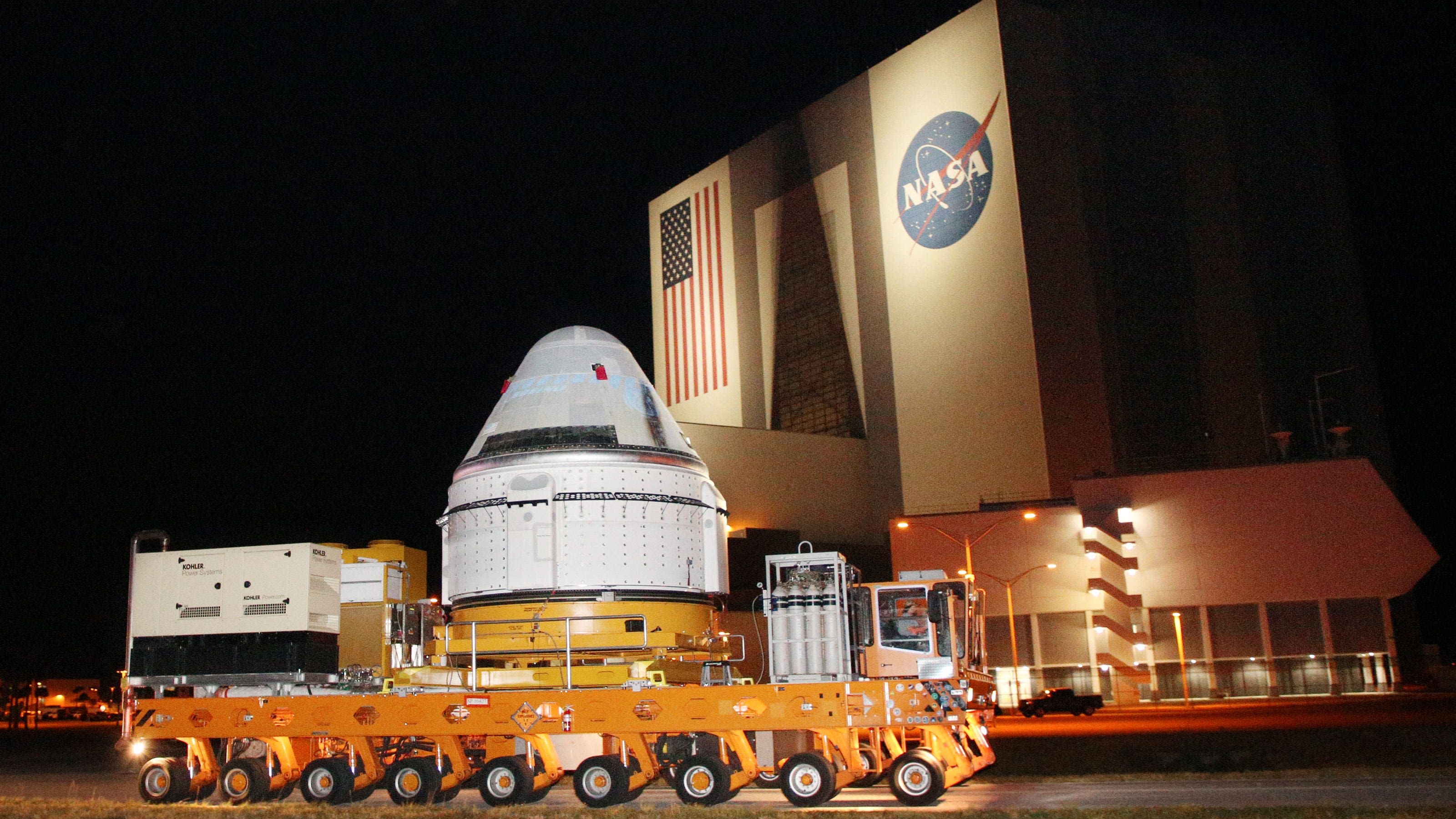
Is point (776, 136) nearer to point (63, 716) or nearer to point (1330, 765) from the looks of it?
point (1330, 765)

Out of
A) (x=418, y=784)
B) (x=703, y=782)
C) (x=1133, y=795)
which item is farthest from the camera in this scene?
(x=418, y=784)

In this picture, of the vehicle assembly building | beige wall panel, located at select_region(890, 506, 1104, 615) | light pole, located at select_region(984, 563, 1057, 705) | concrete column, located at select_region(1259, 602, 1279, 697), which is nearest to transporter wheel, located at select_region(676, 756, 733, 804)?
the vehicle assembly building

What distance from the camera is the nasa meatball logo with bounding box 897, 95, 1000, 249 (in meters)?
62.3

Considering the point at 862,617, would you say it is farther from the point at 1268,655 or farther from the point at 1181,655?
the point at 1268,655

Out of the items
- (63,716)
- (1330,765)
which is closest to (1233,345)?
(1330,765)

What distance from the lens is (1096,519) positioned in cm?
5797

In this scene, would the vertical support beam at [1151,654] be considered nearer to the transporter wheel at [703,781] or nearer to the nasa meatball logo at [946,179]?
the nasa meatball logo at [946,179]

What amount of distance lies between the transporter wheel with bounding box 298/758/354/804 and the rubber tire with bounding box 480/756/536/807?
2471 mm

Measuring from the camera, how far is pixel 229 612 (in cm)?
2003

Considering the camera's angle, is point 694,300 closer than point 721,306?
No

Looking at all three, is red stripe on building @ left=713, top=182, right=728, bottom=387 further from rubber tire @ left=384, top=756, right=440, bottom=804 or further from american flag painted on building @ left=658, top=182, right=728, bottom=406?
rubber tire @ left=384, top=756, right=440, bottom=804

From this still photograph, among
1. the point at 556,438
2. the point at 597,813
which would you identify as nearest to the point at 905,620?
the point at 597,813

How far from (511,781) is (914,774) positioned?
6.10 m

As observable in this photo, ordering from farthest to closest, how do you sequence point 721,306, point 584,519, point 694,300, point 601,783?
point 694,300 < point 721,306 < point 584,519 < point 601,783
